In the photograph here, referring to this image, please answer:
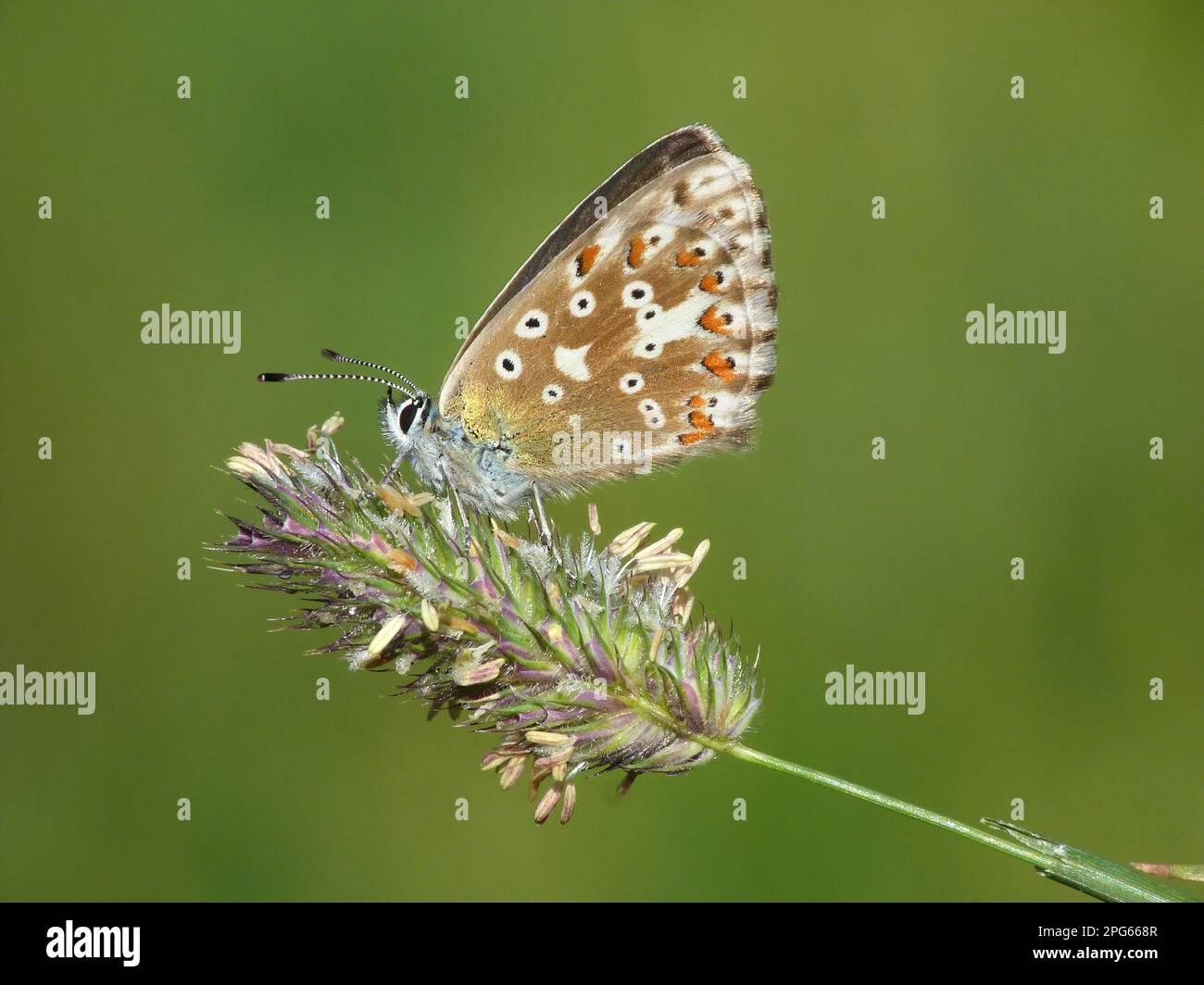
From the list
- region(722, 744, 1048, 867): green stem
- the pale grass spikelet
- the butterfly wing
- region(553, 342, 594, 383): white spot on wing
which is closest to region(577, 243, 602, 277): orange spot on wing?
the butterfly wing

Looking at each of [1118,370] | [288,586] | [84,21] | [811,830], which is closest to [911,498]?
[1118,370]

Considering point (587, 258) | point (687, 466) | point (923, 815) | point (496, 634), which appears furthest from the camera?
point (687, 466)

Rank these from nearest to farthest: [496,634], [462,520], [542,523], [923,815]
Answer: [923,815], [496,634], [462,520], [542,523]

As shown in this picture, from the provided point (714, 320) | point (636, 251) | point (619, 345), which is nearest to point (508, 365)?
point (619, 345)

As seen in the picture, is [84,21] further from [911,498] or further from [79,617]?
[911,498]

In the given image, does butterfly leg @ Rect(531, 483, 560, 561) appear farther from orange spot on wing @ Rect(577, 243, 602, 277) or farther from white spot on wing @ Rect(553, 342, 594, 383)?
orange spot on wing @ Rect(577, 243, 602, 277)

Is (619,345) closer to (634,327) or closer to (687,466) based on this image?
(634,327)

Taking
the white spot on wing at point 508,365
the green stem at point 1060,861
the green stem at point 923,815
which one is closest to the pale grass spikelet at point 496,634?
the green stem at point 923,815

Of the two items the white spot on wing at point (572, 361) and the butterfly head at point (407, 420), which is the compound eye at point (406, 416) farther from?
the white spot on wing at point (572, 361)
